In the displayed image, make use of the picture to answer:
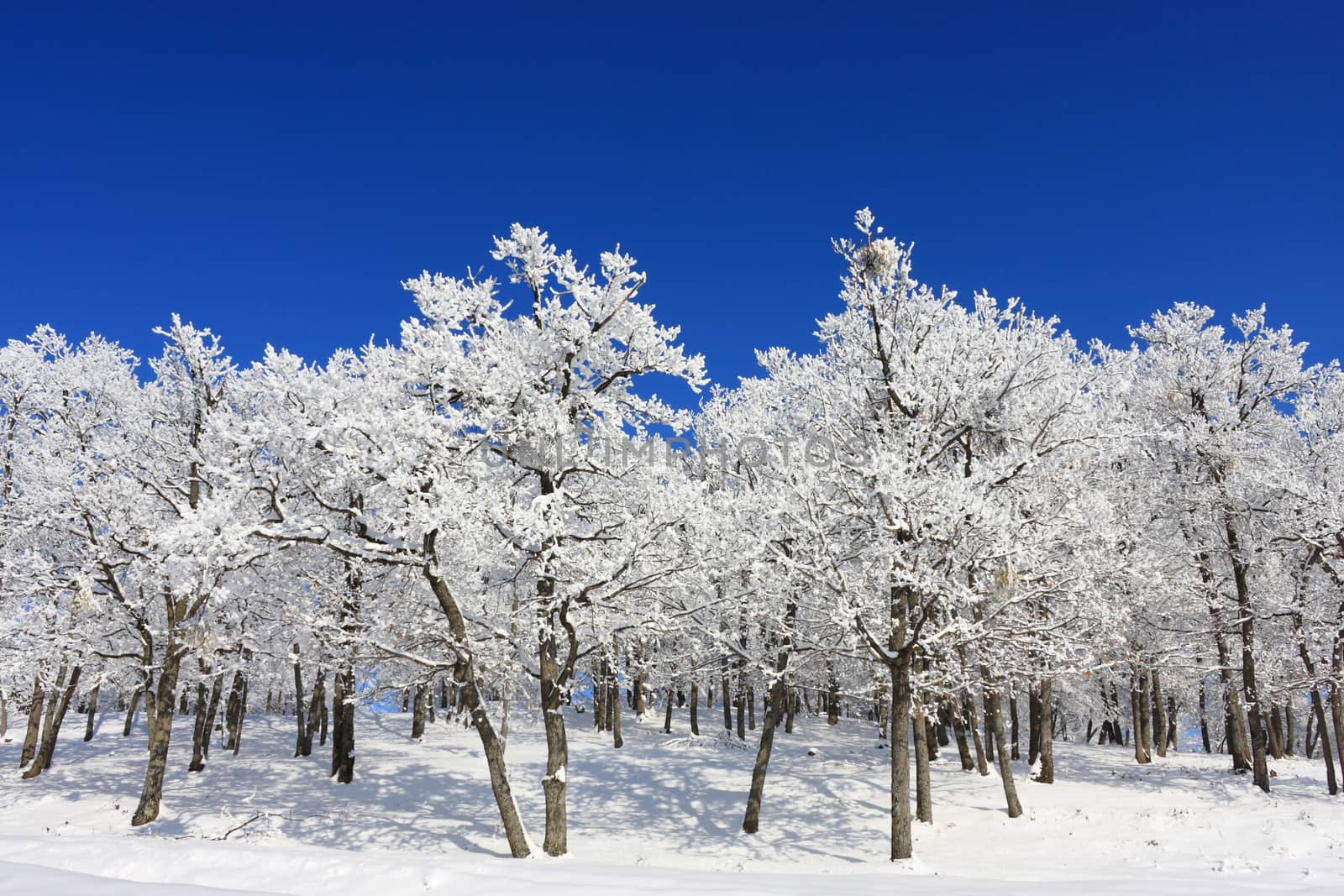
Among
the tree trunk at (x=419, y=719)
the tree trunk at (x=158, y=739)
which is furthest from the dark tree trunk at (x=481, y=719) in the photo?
the tree trunk at (x=419, y=719)

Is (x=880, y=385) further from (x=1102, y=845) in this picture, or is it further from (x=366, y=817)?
(x=366, y=817)

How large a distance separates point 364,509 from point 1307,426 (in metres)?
21.6

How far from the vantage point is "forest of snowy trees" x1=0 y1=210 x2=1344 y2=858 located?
11578mm

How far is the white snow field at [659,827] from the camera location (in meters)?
8.45

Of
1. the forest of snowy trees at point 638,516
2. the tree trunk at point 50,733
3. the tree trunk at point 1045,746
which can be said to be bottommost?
the tree trunk at point 50,733

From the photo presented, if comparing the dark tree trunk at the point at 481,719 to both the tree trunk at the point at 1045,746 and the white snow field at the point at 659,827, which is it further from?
the tree trunk at the point at 1045,746

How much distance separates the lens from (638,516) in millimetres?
12172

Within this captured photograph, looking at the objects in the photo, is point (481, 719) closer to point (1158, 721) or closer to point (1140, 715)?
point (1140, 715)

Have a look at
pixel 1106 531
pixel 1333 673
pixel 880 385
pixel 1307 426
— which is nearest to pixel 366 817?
pixel 880 385

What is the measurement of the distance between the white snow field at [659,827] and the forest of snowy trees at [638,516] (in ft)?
3.85

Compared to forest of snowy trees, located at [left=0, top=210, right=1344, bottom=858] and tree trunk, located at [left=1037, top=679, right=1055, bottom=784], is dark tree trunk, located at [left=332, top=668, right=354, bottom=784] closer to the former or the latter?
forest of snowy trees, located at [left=0, top=210, right=1344, bottom=858]

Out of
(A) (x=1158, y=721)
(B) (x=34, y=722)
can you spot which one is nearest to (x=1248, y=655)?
(A) (x=1158, y=721)

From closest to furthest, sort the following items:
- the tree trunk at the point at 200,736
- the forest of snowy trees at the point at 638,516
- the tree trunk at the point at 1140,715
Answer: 1. the forest of snowy trees at the point at 638,516
2. the tree trunk at the point at 200,736
3. the tree trunk at the point at 1140,715

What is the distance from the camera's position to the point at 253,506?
13047 millimetres
